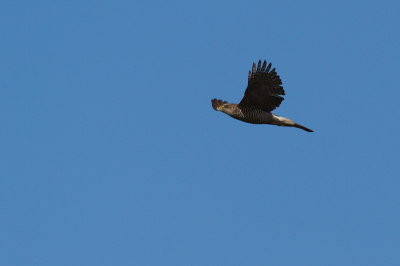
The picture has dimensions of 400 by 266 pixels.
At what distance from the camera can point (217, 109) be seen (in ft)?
52.4

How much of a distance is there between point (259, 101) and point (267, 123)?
0.89 metres

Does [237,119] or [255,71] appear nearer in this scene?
[255,71]

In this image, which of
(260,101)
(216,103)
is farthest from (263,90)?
(216,103)

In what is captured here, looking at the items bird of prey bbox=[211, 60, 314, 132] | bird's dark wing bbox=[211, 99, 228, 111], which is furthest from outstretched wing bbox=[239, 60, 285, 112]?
bird's dark wing bbox=[211, 99, 228, 111]

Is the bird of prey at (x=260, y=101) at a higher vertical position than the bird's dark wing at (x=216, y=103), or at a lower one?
lower

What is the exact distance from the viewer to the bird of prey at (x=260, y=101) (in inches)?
567

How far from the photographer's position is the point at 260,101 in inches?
592

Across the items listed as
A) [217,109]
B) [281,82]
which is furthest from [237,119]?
[281,82]

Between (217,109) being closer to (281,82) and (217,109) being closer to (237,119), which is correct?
(237,119)

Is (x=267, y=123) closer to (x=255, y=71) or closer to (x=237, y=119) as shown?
(x=237, y=119)

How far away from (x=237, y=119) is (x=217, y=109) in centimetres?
78

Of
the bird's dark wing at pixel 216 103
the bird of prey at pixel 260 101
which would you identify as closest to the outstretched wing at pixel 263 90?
the bird of prey at pixel 260 101

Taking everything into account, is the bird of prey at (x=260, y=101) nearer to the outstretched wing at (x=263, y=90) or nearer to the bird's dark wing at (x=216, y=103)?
the outstretched wing at (x=263, y=90)

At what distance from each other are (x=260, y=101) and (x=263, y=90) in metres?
0.42
